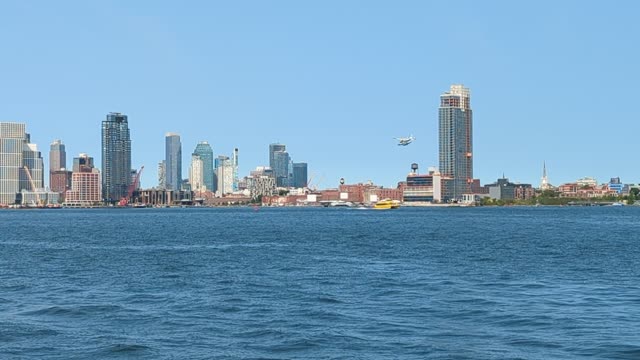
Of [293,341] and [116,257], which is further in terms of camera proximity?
[116,257]

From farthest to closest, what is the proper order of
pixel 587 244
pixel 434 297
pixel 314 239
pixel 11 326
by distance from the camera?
pixel 314 239 < pixel 587 244 < pixel 434 297 < pixel 11 326

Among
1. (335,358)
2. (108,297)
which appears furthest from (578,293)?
(108,297)

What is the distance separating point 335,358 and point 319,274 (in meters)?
23.3

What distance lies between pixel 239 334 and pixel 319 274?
19515 millimetres

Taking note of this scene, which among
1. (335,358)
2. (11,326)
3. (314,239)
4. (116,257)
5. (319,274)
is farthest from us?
(314,239)

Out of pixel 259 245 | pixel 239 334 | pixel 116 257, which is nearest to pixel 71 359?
pixel 239 334

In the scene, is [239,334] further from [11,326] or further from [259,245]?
[259,245]

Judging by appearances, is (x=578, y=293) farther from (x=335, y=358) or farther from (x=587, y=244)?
(x=587, y=244)

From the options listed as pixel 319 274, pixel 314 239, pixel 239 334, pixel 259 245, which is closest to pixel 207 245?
pixel 259 245

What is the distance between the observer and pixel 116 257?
65438mm

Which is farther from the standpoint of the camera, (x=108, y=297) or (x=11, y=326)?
(x=108, y=297)

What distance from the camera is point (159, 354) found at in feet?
93.1

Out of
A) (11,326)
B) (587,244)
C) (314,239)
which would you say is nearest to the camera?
(11,326)

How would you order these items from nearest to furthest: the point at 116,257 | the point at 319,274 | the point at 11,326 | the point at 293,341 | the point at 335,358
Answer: the point at 335,358 < the point at 293,341 < the point at 11,326 < the point at 319,274 < the point at 116,257
